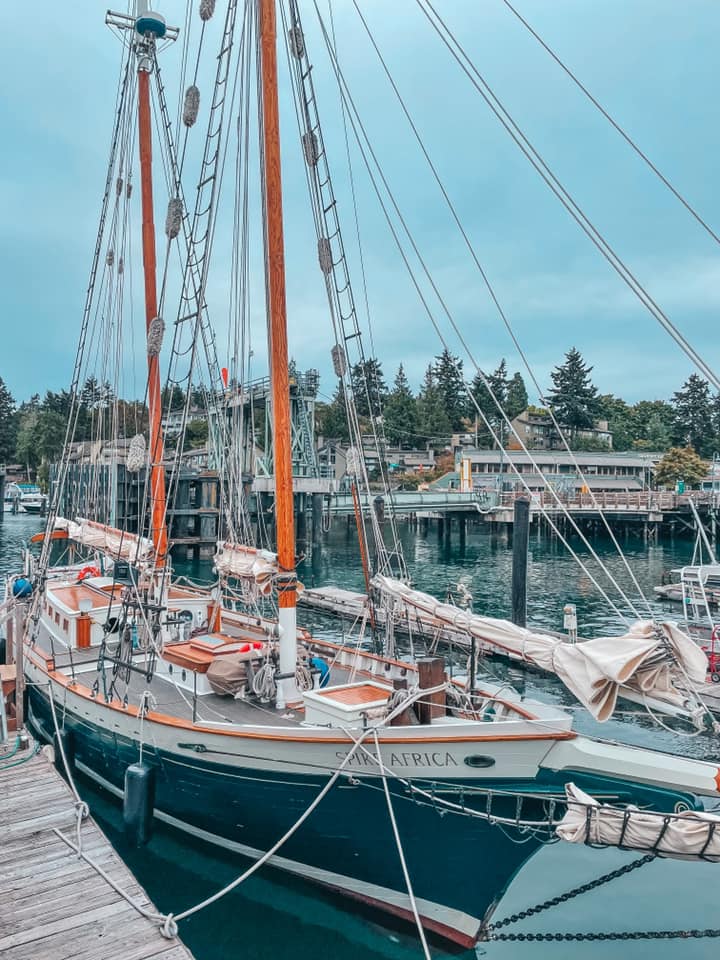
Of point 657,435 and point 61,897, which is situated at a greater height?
point 657,435

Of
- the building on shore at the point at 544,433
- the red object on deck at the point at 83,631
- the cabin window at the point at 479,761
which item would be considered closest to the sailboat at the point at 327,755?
the cabin window at the point at 479,761

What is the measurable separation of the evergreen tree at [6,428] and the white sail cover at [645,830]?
114 meters

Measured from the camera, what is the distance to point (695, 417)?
100m

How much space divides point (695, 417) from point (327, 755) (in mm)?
105240

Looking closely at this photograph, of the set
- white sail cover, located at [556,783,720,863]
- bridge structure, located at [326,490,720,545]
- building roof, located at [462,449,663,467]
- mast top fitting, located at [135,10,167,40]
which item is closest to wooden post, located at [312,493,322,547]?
bridge structure, located at [326,490,720,545]

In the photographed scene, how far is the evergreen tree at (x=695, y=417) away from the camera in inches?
3930

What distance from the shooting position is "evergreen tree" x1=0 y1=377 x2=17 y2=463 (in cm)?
10644

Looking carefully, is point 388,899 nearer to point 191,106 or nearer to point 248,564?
point 248,564

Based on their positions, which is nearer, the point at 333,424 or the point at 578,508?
the point at 578,508

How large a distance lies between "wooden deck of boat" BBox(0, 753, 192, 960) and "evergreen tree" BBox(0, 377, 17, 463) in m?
109

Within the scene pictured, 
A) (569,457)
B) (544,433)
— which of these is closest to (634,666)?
(569,457)

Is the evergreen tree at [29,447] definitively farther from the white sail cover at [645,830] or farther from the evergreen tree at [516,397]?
the white sail cover at [645,830]

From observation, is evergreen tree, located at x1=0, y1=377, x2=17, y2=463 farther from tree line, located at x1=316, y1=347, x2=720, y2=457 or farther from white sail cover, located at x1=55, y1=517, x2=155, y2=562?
white sail cover, located at x1=55, y1=517, x2=155, y2=562

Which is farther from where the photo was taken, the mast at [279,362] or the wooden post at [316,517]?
the wooden post at [316,517]
